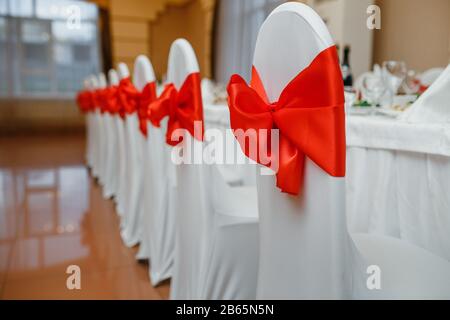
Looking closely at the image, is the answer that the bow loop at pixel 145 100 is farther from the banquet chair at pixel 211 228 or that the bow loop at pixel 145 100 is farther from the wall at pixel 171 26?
the wall at pixel 171 26

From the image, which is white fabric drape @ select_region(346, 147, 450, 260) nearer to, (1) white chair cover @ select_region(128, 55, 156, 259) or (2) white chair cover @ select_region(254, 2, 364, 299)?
Result: (2) white chair cover @ select_region(254, 2, 364, 299)

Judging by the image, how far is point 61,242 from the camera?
2195 mm

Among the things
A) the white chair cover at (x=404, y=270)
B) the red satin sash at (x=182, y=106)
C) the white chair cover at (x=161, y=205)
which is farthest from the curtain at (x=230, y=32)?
the white chair cover at (x=404, y=270)

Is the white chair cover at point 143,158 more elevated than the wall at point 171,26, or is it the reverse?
the wall at point 171,26

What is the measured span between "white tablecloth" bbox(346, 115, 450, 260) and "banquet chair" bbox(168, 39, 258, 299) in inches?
12.7

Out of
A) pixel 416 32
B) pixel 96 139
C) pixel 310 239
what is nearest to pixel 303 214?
pixel 310 239

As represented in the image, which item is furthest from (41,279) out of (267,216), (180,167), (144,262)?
(267,216)

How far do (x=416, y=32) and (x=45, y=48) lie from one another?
25.0 ft

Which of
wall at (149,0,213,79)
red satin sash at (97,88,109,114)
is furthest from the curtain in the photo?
red satin sash at (97,88,109,114)

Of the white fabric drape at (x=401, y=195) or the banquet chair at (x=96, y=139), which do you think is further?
the banquet chair at (x=96, y=139)

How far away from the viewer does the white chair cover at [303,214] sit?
0.59m

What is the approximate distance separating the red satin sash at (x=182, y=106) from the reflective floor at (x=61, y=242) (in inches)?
28.7

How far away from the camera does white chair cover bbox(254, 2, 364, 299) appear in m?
A: 0.59

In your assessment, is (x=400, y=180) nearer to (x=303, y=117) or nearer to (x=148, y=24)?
(x=303, y=117)
